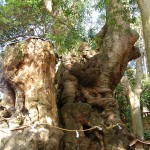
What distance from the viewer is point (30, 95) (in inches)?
208

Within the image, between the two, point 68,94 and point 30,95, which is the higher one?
point 68,94

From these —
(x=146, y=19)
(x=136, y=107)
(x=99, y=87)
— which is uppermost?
(x=146, y=19)

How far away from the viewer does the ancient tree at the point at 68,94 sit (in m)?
5.06

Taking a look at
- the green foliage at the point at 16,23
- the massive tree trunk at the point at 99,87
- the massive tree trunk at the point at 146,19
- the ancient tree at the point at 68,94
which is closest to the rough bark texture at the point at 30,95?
the ancient tree at the point at 68,94

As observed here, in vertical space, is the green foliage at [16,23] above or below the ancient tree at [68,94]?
above

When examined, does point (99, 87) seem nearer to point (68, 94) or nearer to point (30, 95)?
point (68, 94)

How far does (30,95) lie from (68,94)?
4.96ft

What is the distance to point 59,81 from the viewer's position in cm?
724

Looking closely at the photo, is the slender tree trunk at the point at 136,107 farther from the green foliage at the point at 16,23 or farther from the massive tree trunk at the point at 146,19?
the massive tree trunk at the point at 146,19

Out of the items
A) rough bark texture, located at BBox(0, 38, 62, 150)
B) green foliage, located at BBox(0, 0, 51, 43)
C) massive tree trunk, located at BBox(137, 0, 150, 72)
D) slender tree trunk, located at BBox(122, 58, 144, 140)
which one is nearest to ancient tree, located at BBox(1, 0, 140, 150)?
rough bark texture, located at BBox(0, 38, 62, 150)

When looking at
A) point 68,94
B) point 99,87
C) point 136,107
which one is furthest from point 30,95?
point 136,107

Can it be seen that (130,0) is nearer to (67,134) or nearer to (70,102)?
(70,102)

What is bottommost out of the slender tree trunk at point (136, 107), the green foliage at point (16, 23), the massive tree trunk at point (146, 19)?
the slender tree trunk at point (136, 107)

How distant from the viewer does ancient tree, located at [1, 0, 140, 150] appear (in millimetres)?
5059
